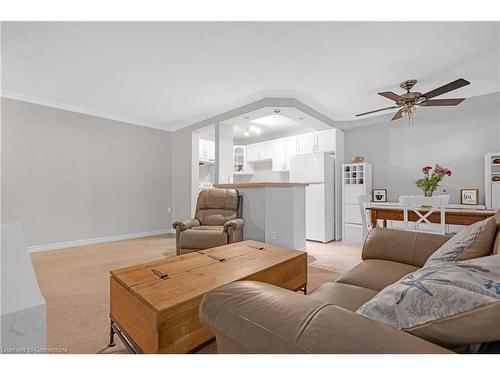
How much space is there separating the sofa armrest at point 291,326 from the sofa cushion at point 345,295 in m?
0.49

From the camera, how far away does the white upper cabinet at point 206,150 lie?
5594 mm

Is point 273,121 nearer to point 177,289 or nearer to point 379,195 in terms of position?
point 379,195

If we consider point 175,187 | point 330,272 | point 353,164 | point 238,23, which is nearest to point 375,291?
point 330,272

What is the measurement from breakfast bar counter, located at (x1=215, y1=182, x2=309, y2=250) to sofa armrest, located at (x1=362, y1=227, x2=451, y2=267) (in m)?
1.68

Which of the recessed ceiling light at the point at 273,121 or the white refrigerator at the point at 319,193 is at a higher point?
the recessed ceiling light at the point at 273,121

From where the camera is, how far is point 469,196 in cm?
350

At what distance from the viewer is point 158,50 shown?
94.3 inches

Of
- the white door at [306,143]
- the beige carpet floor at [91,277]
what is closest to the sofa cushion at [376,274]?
the beige carpet floor at [91,277]

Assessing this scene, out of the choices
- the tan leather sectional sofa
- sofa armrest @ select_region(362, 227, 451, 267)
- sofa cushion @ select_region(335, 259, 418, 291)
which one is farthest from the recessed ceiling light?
the tan leather sectional sofa

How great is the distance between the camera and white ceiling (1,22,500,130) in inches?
82.5

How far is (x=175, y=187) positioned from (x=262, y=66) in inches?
133

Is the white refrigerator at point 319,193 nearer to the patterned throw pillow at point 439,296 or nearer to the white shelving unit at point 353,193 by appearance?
the white shelving unit at point 353,193

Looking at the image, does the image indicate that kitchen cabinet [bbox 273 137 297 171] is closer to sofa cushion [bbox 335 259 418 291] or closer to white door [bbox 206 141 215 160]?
white door [bbox 206 141 215 160]

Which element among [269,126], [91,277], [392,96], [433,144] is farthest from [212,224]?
[433,144]
